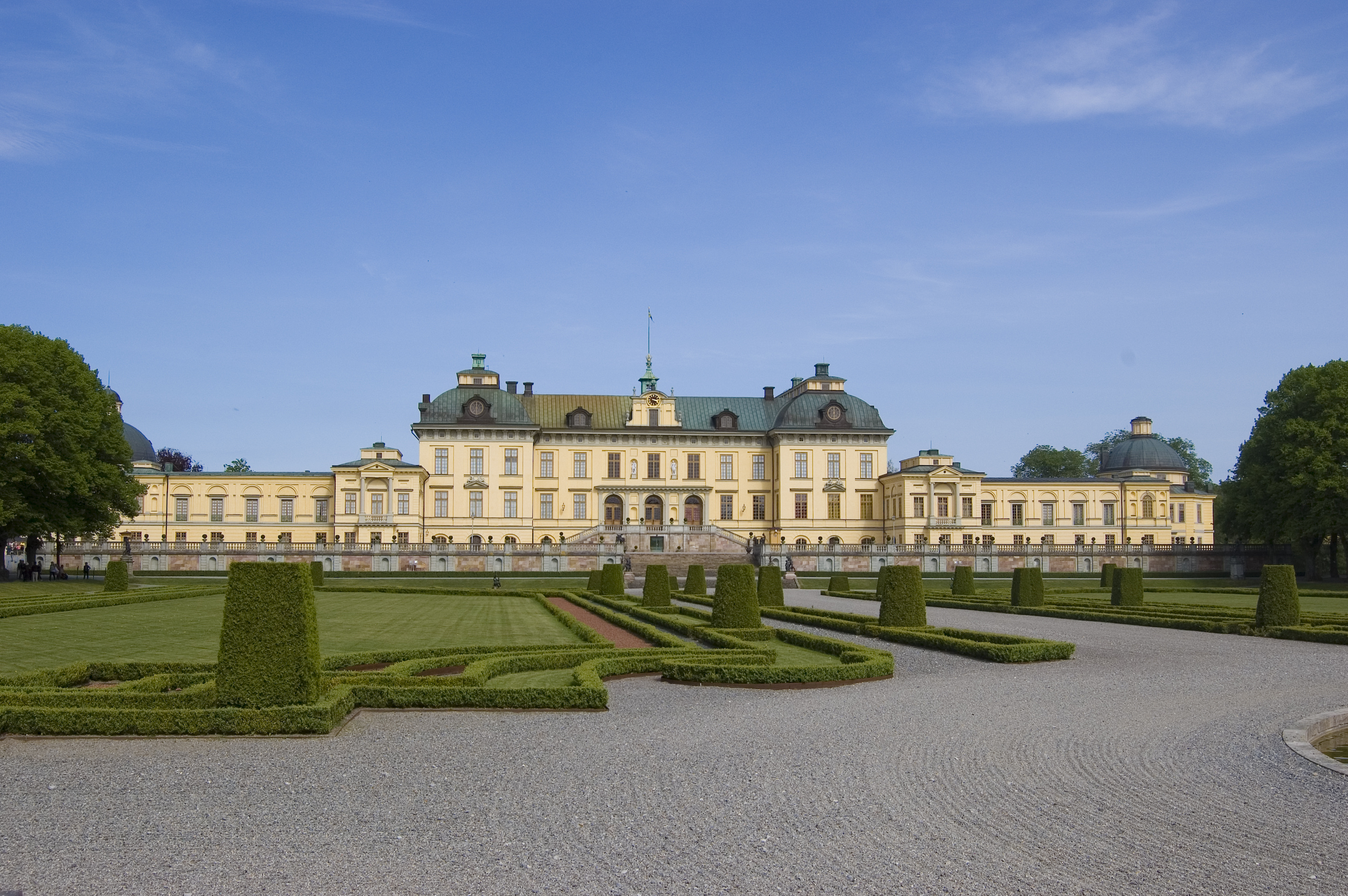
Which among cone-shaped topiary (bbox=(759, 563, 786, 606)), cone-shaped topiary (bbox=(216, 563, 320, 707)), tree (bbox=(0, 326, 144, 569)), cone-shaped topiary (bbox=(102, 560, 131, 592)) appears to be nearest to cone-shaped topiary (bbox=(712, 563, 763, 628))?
cone-shaped topiary (bbox=(759, 563, 786, 606))

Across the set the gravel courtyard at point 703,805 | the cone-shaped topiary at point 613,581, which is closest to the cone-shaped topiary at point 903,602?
the gravel courtyard at point 703,805

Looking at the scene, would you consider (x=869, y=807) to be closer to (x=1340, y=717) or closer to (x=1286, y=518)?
(x=1340, y=717)

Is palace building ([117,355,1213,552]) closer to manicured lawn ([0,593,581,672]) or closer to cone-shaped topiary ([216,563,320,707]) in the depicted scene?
manicured lawn ([0,593,581,672])

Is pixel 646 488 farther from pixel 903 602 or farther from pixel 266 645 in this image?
pixel 266 645

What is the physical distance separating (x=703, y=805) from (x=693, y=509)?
62.2 m

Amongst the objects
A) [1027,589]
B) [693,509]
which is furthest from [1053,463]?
[1027,589]

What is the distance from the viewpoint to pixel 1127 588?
102 feet

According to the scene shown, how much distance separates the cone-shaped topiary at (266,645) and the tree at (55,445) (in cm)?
3131

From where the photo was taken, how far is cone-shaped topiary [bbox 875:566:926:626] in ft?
72.8

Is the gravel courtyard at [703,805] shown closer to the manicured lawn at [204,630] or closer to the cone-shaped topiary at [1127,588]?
the manicured lawn at [204,630]

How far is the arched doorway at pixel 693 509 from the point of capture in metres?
69.9

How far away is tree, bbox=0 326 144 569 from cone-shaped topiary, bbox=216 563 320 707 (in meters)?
31.3

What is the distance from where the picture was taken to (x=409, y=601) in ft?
116

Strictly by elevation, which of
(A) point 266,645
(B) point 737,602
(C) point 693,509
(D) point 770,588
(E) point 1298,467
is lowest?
(D) point 770,588
